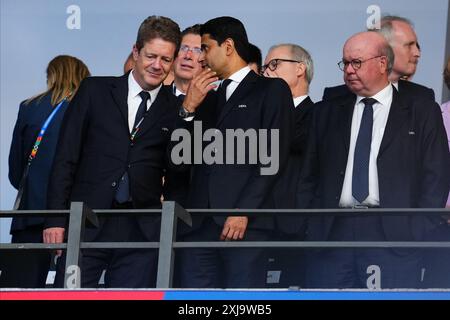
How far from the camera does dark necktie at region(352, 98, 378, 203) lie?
7.79 meters

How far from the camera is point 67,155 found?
805 centimetres

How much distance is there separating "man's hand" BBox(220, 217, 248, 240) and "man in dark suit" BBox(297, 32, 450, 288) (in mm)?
370

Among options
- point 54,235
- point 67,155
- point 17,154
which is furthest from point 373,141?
point 17,154

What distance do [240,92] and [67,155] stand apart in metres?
0.88

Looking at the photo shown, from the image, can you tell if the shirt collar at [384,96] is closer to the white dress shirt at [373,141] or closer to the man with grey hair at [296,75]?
the white dress shirt at [373,141]

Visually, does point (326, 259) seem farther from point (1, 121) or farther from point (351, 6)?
point (1, 121)

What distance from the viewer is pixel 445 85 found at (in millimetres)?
9039

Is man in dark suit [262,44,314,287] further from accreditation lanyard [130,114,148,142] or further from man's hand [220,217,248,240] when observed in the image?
accreditation lanyard [130,114,148,142]

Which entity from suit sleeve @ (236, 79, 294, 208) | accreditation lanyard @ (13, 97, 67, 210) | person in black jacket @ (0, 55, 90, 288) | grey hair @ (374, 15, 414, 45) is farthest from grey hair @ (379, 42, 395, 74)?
accreditation lanyard @ (13, 97, 67, 210)

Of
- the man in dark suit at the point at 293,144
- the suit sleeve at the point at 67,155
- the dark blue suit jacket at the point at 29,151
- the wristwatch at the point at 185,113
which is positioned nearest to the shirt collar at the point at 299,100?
the man in dark suit at the point at 293,144
